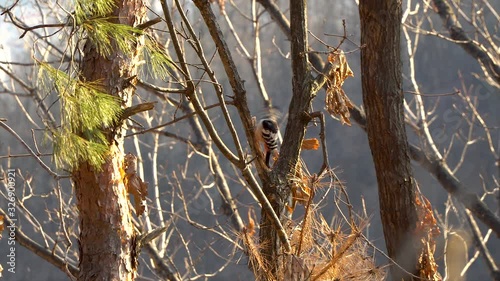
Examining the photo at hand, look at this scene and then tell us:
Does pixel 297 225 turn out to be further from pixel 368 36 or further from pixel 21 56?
pixel 21 56

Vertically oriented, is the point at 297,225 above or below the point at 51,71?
below

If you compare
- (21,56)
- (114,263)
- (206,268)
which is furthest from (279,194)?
(206,268)

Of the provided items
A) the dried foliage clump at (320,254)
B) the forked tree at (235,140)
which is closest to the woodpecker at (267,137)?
the forked tree at (235,140)

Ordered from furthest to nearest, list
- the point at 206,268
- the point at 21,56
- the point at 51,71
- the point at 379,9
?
1. the point at 206,268
2. the point at 21,56
3. the point at 379,9
4. the point at 51,71

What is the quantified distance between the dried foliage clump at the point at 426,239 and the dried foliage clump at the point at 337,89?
2.97 ft

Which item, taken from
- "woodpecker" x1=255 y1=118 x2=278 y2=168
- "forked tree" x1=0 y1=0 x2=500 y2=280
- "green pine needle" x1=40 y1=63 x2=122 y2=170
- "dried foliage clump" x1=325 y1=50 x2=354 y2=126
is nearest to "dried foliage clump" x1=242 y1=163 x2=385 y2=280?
"forked tree" x1=0 y1=0 x2=500 y2=280

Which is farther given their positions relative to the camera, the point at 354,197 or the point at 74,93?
the point at 354,197

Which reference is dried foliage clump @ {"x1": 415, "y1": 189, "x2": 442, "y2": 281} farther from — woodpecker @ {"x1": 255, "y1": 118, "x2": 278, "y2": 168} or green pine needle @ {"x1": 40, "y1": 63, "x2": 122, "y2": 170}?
green pine needle @ {"x1": 40, "y1": 63, "x2": 122, "y2": 170}

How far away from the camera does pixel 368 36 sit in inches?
141

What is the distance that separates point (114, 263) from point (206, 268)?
6.74 metres

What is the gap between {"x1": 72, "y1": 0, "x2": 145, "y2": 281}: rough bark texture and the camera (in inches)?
112

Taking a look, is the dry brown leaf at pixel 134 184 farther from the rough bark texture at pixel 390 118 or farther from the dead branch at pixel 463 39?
the dead branch at pixel 463 39

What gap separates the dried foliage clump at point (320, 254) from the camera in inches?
96.0

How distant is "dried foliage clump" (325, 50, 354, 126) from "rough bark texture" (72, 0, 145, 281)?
2.49ft
